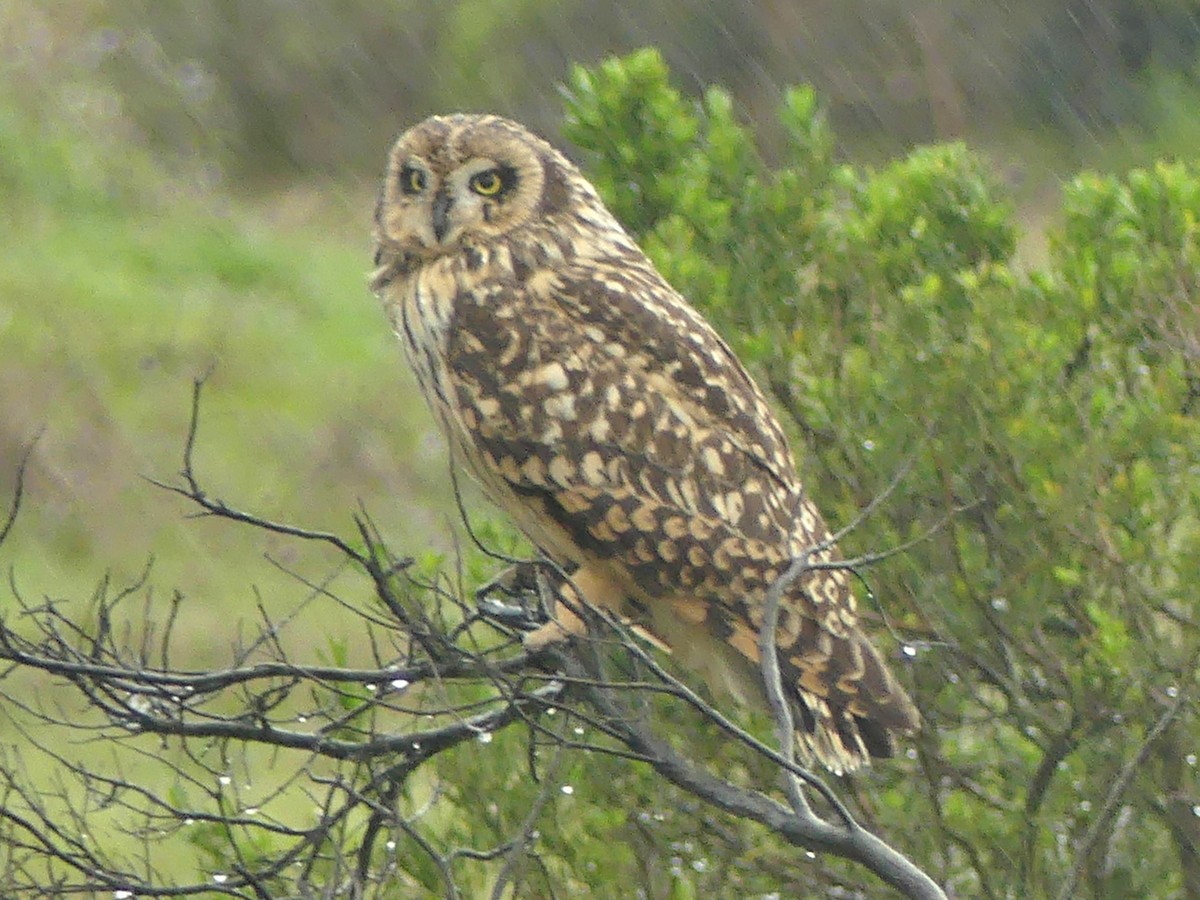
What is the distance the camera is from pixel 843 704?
14.0 ft

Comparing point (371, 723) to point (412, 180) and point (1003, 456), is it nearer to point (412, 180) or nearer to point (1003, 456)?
point (412, 180)

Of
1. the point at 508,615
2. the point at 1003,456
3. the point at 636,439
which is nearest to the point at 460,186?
the point at 636,439

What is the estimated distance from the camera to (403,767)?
3.78m

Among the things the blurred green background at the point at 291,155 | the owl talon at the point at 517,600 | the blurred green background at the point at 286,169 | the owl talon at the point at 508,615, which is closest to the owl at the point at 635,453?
the owl talon at the point at 517,600

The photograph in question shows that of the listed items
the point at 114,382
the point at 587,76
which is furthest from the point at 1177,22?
the point at 587,76

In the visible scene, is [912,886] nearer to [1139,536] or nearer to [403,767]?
[403,767]

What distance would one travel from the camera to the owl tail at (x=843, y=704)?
13.9 feet

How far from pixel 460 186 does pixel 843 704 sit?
1.31m

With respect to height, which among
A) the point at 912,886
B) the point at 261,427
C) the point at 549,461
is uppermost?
the point at 261,427

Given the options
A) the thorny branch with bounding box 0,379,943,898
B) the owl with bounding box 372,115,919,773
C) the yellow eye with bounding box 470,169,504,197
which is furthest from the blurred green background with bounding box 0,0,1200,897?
the thorny branch with bounding box 0,379,943,898

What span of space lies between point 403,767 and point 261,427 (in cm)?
964

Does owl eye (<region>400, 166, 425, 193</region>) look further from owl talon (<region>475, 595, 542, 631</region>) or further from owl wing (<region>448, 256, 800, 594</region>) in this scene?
owl talon (<region>475, 595, 542, 631</region>)

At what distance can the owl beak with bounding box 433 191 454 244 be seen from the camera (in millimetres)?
4688

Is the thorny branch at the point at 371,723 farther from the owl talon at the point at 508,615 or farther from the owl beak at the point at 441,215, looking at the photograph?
the owl beak at the point at 441,215
